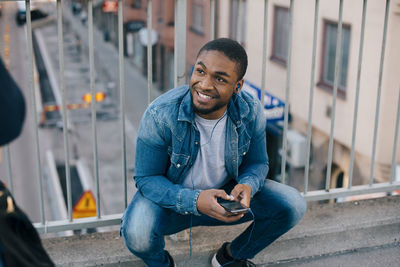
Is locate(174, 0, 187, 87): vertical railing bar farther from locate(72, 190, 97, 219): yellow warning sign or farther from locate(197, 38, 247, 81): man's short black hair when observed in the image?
locate(72, 190, 97, 219): yellow warning sign

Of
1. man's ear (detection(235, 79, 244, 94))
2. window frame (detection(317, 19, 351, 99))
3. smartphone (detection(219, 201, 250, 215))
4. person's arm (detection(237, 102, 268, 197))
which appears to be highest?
man's ear (detection(235, 79, 244, 94))

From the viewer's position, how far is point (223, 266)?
2846 millimetres

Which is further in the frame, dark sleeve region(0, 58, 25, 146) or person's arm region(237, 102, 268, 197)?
person's arm region(237, 102, 268, 197)

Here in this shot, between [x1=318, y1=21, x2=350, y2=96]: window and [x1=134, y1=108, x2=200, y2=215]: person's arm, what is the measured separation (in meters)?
8.76

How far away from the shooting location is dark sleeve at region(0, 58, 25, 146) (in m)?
1.63

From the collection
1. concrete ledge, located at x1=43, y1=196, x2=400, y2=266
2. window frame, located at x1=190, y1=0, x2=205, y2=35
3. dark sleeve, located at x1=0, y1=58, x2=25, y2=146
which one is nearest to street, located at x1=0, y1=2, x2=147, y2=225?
window frame, located at x1=190, y1=0, x2=205, y2=35

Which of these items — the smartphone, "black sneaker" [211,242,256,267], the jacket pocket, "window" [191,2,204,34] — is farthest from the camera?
"window" [191,2,204,34]

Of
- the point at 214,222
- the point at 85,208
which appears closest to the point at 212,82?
the point at 214,222

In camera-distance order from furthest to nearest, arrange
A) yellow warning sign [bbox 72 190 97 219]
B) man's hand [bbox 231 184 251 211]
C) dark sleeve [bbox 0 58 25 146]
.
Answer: yellow warning sign [bbox 72 190 97 219] < man's hand [bbox 231 184 251 211] < dark sleeve [bbox 0 58 25 146]

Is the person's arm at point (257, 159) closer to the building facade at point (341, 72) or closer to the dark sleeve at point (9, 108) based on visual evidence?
the dark sleeve at point (9, 108)

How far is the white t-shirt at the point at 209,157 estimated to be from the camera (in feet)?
8.61

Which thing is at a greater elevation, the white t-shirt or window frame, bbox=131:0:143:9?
the white t-shirt

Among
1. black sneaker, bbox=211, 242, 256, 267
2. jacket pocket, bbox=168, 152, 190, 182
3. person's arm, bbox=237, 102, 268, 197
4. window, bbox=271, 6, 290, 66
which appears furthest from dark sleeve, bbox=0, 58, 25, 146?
window, bbox=271, 6, 290, 66

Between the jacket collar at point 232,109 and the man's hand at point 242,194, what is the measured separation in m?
0.33
